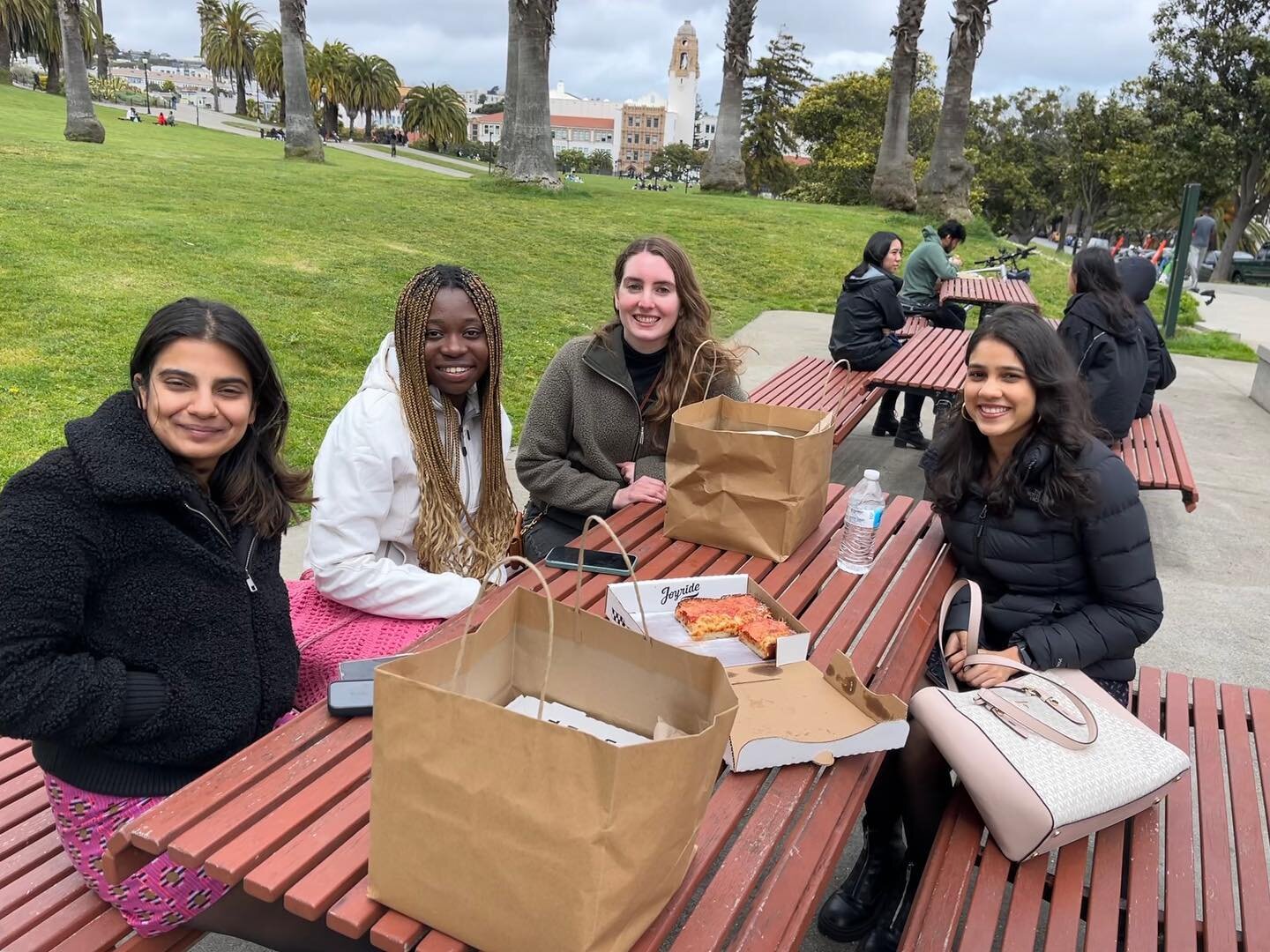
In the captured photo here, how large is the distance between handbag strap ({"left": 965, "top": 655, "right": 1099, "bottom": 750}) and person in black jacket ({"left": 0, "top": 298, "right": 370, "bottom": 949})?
57.5 inches

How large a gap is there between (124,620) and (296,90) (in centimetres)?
2065

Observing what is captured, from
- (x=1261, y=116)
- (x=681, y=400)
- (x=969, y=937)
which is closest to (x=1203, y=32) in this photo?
(x=1261, y=116)

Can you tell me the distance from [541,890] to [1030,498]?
6.21 feet

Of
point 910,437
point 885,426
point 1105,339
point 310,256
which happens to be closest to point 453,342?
point 1105,339

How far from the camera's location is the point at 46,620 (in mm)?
1544

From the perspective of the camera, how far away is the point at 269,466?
204 cm

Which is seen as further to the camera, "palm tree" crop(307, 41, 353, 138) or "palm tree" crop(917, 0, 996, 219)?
"palm tree" crop(307, 41, 353, 138)

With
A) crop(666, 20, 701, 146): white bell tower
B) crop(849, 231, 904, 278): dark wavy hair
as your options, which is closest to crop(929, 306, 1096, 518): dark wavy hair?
crop(849, 231, 904, 278): dark wavy hair

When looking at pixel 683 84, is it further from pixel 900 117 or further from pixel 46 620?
pixel 46 620

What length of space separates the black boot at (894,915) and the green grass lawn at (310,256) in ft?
12.7

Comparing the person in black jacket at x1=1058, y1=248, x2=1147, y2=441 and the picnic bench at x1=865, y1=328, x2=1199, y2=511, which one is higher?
the person in black jacket at x1=1058, y1=248, x2=1147, y2=441

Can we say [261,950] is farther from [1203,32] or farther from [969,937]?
[1203,32]

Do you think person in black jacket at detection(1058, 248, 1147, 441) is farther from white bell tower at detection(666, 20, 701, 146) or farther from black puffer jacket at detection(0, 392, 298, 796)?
white bell tower at detection(666, 20, 701, 146)

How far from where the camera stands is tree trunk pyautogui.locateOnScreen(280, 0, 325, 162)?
18.2 metres
